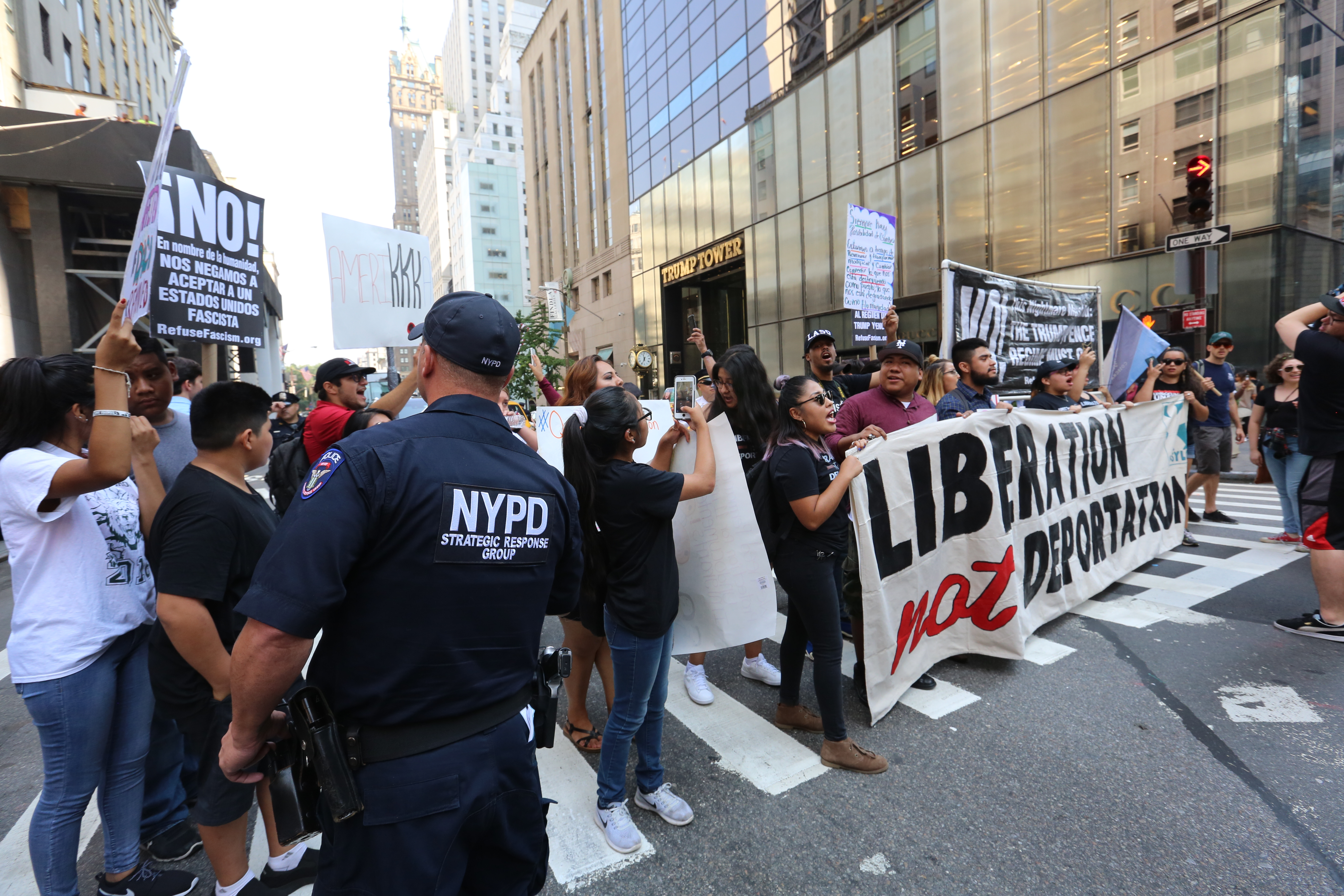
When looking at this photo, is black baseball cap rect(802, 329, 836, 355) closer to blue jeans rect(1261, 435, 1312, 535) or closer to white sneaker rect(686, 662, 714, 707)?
white sneaker rect(686, 662, 714, 707)

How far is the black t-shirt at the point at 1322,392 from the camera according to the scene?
4.38 m

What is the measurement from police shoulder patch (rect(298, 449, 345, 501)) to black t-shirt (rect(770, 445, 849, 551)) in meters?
2.20

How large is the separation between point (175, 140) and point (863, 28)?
18056 millimetres

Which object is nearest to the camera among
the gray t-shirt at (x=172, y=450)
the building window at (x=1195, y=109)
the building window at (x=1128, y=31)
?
the gray t-shirt at (x=172, y=450)

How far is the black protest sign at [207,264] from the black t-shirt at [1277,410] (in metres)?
Result: 9.34

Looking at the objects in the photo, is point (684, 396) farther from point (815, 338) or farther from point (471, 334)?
point (815, 338)

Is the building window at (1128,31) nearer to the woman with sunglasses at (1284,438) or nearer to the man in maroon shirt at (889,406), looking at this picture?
the woman with sunglasses at (1284,438)

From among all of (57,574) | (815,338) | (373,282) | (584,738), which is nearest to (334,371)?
(373,282)

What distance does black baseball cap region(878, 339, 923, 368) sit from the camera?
4.78 meters

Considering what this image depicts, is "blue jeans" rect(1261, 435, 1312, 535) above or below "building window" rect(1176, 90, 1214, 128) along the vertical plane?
below

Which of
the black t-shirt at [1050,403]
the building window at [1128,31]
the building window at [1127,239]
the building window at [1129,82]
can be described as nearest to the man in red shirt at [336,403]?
the black t-shirt at [1050,403]

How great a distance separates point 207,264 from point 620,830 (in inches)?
199

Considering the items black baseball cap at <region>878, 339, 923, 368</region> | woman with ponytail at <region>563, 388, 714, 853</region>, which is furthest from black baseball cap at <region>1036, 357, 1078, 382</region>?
woman with ponytail at <region>563, 388, 714, 853</region>

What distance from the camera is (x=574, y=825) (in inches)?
116
